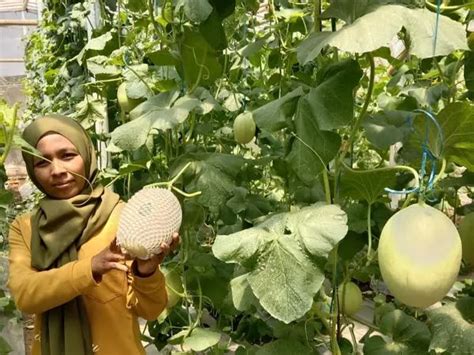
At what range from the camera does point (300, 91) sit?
1.22m

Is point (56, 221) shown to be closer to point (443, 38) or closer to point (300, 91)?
point (300, 91)

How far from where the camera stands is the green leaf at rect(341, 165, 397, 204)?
128 centimetres

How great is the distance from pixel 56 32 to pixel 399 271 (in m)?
4.04

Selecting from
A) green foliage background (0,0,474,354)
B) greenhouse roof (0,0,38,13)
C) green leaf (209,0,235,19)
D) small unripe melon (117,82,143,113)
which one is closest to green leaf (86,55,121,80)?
green foliage background (0,0,474,354)

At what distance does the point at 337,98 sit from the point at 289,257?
30 cm

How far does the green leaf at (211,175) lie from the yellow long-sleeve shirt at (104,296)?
20 centimetres

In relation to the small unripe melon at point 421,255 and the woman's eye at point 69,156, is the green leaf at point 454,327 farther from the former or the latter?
the woman's eye at point 69,156

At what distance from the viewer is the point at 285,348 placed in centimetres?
135

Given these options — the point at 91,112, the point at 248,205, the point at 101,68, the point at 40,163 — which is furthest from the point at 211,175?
the point at 91,112

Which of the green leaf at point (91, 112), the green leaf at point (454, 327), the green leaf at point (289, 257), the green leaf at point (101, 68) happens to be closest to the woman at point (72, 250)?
the green leaf at point (289, 257)

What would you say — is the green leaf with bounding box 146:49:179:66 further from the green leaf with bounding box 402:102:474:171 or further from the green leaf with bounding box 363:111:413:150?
the green leaf with bounding box 402:102:474:171

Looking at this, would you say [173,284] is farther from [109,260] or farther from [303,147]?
[303,147]

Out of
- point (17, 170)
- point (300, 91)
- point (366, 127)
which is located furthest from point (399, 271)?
point (17, 170)

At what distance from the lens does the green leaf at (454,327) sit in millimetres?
1197
